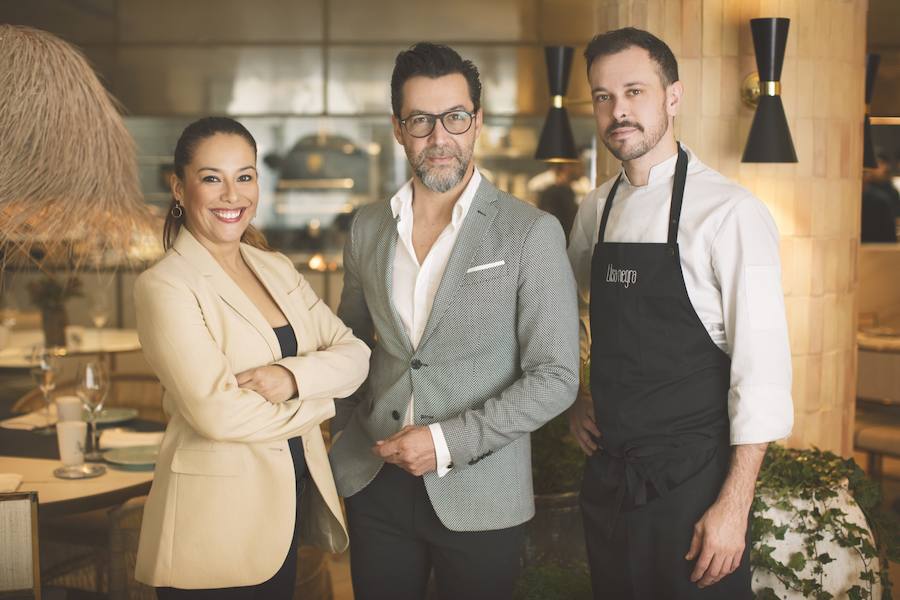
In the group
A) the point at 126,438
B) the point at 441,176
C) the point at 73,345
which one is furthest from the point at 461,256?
the point at 73,345

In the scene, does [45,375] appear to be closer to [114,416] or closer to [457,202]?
[114,416]

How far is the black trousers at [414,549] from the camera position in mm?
2141

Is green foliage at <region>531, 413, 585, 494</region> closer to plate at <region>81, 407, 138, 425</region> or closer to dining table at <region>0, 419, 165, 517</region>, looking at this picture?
dining table at <region>0, 419, 165, 517</region>

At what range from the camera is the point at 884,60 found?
305 inches

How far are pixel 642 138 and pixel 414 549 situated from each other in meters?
1.08

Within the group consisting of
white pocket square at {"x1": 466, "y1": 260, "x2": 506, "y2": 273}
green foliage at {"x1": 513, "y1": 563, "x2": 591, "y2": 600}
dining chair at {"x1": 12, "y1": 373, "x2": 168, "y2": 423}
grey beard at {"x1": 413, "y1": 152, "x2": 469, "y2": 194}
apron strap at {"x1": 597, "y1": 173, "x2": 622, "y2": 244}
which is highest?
grey beard at {"x1": 413, "y1": 152, "x2": 469, "y2": 194}

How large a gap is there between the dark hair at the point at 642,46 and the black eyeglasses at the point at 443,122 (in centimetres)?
34

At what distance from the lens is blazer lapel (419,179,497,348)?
6.89 feet

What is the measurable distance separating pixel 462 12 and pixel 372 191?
5.61 ft

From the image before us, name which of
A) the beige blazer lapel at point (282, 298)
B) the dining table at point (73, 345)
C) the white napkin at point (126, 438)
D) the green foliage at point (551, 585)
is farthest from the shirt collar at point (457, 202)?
the dining table at point (73, 345)

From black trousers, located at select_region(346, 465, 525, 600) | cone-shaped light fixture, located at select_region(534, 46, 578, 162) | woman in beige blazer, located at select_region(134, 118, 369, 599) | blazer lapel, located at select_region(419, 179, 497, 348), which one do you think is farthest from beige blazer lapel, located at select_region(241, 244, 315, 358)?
cone-shaped light fixture, located at select_region(534, 46, 578, 162)

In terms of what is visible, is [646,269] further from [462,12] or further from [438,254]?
[462,12]

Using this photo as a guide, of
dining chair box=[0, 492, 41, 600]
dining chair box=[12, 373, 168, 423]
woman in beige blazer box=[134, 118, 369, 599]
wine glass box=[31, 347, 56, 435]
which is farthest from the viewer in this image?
dining chair box=[12, 373, 168, 423]

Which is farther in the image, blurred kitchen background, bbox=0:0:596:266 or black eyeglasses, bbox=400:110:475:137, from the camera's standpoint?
blurred kitchen background, bbox=0:0:596:266
